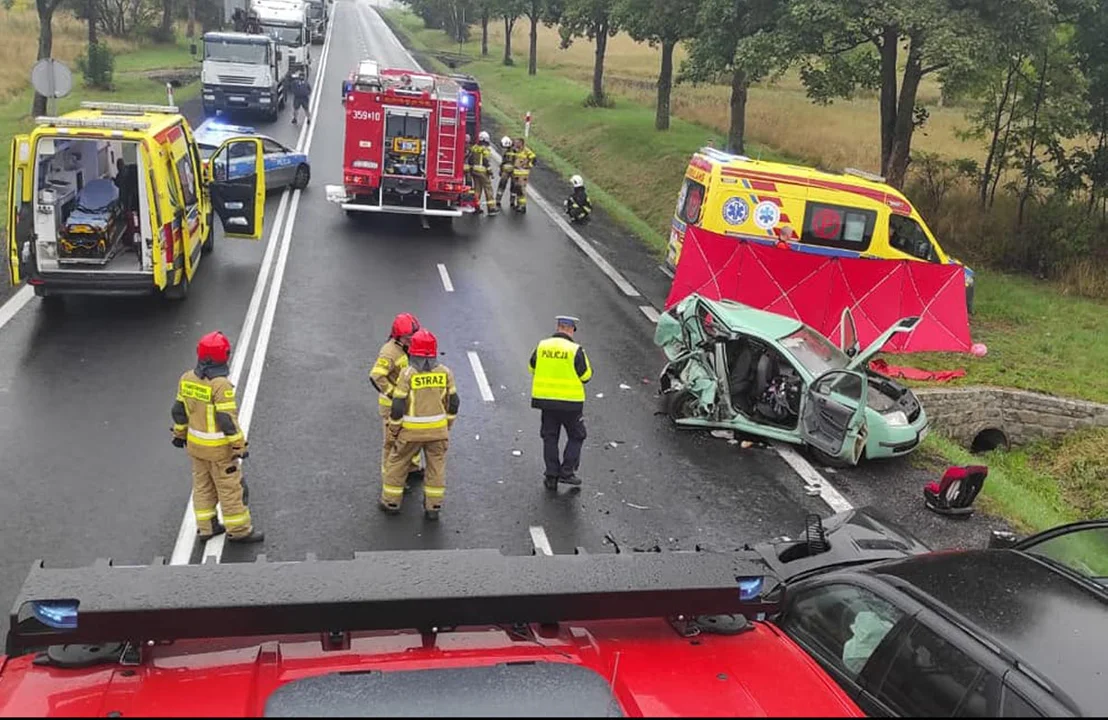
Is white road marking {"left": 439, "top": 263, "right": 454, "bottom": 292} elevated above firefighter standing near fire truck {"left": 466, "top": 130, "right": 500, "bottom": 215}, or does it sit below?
below

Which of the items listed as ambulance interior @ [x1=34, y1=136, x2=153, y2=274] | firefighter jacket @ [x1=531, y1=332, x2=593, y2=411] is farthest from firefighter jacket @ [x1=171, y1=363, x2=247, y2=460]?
ambulance interior @ [x1=34, y1=136, x2=153, y2=274]

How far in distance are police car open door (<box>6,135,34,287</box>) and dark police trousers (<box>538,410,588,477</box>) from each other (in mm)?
7339

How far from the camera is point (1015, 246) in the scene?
66.6 ft

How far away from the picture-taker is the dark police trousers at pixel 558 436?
8898mm

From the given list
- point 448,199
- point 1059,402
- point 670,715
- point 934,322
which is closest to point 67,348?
point 448,199

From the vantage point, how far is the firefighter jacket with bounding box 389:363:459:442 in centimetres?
775

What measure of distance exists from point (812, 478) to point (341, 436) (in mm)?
4909

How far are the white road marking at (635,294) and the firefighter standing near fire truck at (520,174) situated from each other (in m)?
0.70

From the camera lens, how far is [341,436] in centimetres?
985

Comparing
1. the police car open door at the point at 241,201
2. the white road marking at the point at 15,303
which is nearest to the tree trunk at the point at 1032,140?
the police car open door at the point at 241,201

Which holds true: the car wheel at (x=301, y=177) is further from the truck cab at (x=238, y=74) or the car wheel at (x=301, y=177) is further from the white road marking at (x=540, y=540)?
the white road marking at (x=540, y=540)

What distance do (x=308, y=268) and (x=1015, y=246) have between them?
14.7 meters

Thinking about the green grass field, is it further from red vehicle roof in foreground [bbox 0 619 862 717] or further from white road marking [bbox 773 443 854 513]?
red vehicle roof in foreground [bbox 0 619 862 717]

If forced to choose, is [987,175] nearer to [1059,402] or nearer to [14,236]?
[1059,402]
